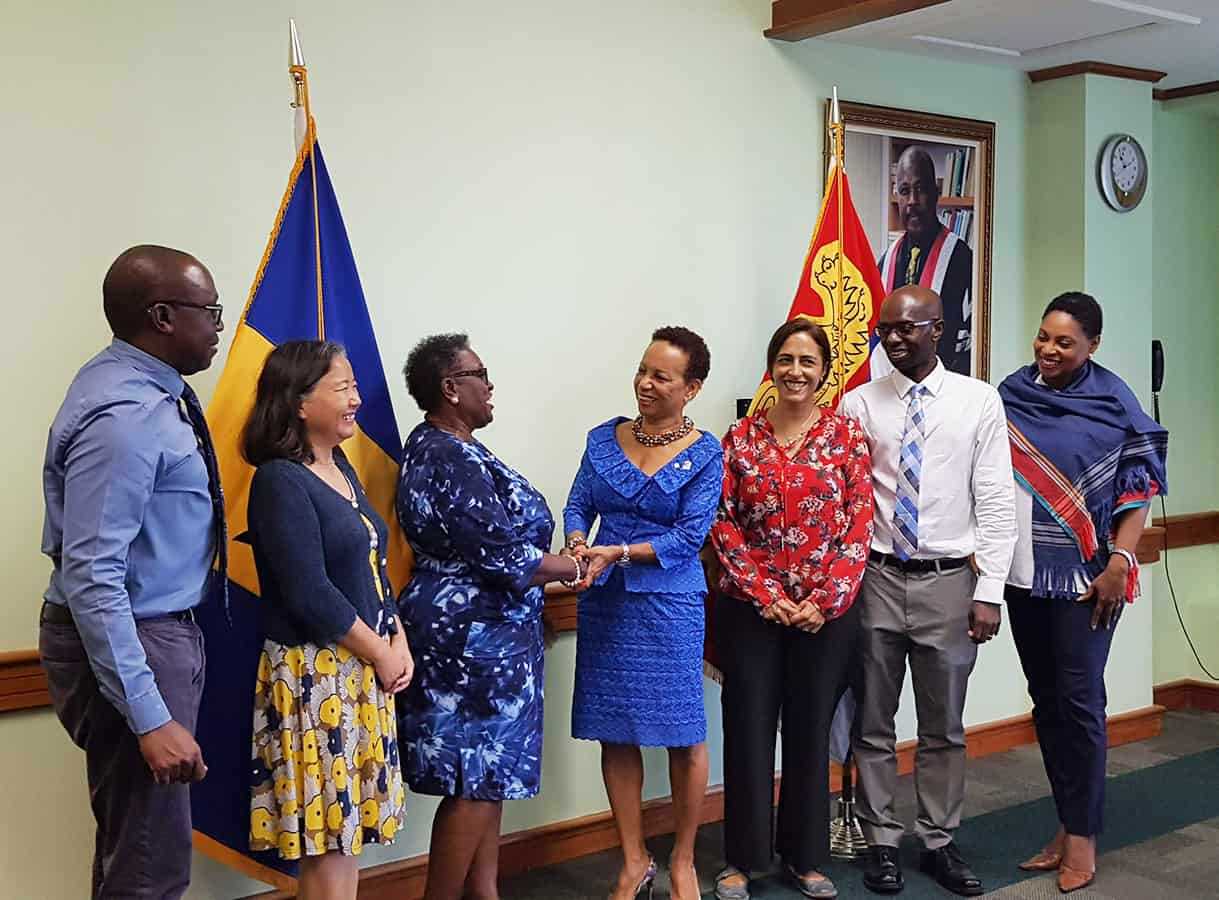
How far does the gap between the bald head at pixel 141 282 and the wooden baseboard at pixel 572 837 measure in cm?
162

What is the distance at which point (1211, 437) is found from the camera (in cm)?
569

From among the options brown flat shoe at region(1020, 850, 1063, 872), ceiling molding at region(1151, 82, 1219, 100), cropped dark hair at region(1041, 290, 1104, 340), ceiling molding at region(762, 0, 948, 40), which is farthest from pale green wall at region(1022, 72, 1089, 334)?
brown flat shoe at region(1020, 850, 1063, 872)

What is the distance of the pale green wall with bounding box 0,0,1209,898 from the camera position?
291cm

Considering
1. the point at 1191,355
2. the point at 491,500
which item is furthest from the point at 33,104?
the point at 1191,355

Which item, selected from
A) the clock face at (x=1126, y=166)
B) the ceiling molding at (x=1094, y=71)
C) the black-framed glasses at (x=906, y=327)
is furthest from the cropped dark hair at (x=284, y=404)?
the clock face at (x=1126, y=166)

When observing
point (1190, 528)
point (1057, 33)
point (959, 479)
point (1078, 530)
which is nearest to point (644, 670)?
point (959, 479)

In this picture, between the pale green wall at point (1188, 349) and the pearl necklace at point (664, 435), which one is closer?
the pearl necklace at point (664, 435)

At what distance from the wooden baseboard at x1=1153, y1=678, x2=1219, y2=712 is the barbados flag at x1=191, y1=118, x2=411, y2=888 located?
12.4 ft

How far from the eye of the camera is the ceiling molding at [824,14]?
3868mm

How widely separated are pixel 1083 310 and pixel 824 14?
1195 mm

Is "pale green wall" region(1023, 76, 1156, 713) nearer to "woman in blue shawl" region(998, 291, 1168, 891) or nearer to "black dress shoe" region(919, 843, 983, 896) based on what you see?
"woman in blue shawl" region(998, 291, 1168, 891)

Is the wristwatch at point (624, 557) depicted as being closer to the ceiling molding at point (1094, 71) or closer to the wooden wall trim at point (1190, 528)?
the ceiling molding at point (1094, 71)

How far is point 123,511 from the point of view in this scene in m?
2.16

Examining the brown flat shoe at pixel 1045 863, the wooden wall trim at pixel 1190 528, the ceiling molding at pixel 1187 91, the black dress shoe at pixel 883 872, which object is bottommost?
the brown flat shoe at pixel 1045 863
